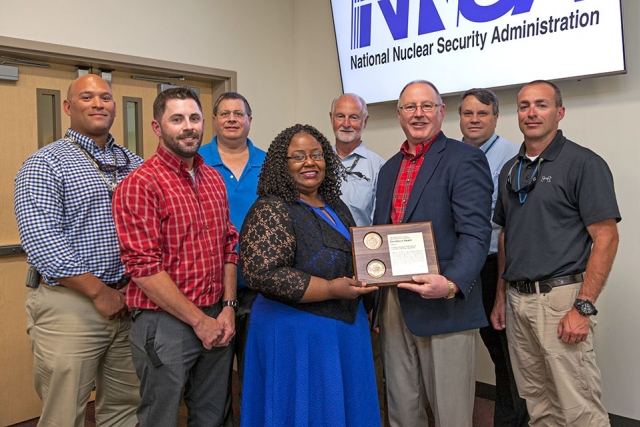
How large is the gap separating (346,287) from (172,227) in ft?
2.10

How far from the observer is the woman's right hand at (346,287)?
1845mm

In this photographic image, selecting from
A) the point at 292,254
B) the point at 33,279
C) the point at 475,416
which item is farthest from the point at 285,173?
the point at 475,416

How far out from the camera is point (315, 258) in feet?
6.23

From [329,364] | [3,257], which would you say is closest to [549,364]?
[329,364]

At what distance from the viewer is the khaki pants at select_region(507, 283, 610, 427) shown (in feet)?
6.87

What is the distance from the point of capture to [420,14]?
3.49m

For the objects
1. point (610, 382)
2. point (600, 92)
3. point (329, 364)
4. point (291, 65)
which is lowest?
point (610, 382)

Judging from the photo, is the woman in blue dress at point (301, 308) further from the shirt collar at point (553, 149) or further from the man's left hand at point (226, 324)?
the shirt collar at point (553, 149)

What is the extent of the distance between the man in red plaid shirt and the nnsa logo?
197 centimetres

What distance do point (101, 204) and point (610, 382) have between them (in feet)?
8.88

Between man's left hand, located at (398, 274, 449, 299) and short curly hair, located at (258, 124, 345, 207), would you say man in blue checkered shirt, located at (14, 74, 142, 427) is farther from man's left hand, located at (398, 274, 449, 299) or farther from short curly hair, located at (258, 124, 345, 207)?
man's left hand, located at (398, 274, 449, 299)

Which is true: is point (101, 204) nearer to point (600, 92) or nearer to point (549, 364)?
point (549, 364)

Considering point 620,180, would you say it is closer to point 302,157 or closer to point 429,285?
point 429,285

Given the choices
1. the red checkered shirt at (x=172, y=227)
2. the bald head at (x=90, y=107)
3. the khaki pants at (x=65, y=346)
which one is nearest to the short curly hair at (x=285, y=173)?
the red checkered shirt at (x=172, y=227)
